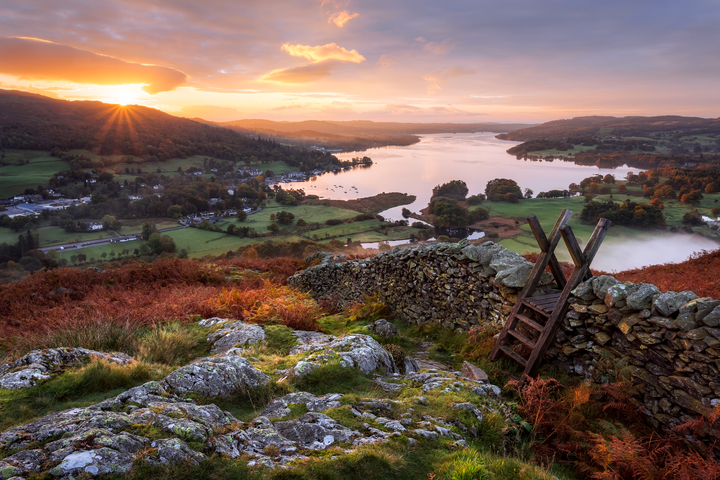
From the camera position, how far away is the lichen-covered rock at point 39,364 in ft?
12.1

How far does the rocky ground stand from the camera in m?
2.27

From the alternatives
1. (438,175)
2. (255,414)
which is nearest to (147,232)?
(255,414)

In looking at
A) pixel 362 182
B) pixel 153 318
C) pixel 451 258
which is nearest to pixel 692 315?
pixel 451 258

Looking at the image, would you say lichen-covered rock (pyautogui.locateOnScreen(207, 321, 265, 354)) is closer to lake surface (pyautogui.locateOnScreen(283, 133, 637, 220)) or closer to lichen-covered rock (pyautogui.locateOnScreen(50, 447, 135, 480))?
lichen-covered rock (pyautogui.locateOnScreen(50, 447, 135, 480))

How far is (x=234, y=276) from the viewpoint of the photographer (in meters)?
15.9

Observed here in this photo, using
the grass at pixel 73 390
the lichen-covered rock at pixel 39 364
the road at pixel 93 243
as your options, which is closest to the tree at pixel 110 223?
the road at pixel 93 243

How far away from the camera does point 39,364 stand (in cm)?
406

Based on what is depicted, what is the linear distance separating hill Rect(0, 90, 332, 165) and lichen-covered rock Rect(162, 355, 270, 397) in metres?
105

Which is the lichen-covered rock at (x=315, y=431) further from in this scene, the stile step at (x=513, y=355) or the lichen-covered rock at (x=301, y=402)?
the stile step at (x=513, y=355)

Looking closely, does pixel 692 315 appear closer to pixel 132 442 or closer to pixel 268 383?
pixel 268 383

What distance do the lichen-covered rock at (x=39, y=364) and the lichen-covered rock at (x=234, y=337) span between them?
1770 mm

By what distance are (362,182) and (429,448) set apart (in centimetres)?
9162

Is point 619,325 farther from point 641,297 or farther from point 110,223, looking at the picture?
point 110,223

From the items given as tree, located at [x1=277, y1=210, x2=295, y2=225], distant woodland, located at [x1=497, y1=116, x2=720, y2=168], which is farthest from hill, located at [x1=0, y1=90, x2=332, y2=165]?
distant woodland, located at [x1=497, y1=116, x2=720, y2=168]
